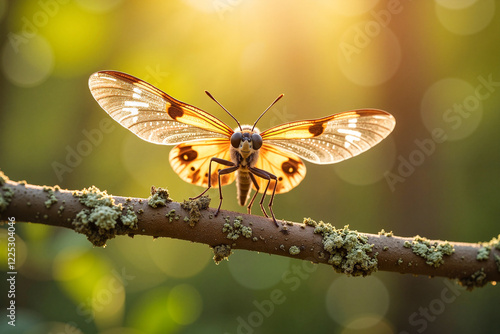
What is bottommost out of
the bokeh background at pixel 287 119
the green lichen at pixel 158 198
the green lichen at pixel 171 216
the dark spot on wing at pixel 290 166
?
the green lichen at pixel 171 216

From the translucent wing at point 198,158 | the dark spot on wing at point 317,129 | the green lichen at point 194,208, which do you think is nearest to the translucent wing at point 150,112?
the translucent wing at point 198,158

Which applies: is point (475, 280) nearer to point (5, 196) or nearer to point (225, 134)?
point (225, 134)

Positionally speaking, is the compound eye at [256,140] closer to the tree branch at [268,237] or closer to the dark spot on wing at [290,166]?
the dark spot on wing at [290,166]

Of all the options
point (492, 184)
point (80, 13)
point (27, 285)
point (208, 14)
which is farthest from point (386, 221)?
point (80, 13)

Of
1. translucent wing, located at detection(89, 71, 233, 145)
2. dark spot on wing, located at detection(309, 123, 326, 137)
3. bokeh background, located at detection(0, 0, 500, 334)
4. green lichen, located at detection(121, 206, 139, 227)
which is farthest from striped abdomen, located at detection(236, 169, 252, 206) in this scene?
bokeh background, located at detection(0, 0, 500, 334)

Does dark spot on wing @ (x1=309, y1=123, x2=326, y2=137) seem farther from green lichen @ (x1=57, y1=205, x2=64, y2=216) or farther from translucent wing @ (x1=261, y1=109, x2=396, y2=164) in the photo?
green lichen @ (x1=57, y1=205, x2=64, y2=216)

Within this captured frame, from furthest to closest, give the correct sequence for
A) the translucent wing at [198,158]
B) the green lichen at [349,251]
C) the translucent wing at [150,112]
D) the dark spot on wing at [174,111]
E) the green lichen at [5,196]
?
the translucent wing at [198,158], the dark spot on wing at [174,111], the translucent wing at [150,112], the green lichen at [349,251], the green lichen at [5,196]
